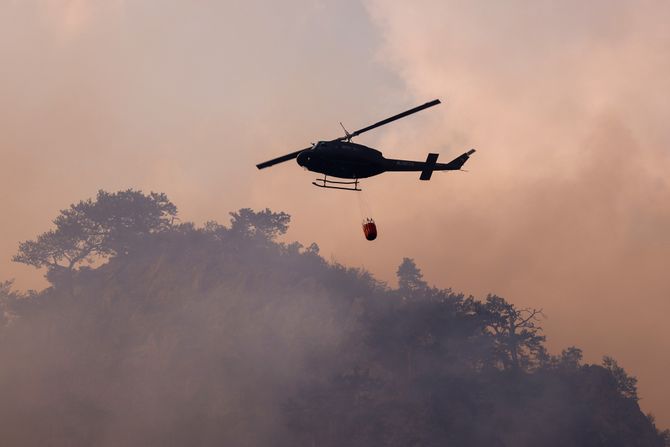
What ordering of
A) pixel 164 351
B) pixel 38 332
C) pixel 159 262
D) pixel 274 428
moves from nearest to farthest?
pixel 274 428, pixel 164 351, pixel 38 332, pixel 159 262

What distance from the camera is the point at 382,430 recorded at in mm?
95125

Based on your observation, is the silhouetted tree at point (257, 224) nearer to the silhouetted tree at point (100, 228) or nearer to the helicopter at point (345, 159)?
the silhouetted tree at point (100, 228)

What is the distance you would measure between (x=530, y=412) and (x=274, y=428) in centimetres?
4231

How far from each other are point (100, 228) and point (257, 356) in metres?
41.6

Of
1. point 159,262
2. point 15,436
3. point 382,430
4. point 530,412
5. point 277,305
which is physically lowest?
point 15,436

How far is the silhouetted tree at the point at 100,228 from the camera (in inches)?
4555

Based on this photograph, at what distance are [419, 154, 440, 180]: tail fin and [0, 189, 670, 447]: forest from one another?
6155 cm

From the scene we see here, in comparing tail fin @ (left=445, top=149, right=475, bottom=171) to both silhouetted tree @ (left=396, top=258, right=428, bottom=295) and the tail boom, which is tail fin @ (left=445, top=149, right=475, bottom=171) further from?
silhouetted tree @ (left=396, top=258, right=428, bottom=295)

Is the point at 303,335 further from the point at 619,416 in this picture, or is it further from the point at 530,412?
the point at 619,416

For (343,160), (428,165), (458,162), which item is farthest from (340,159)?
(458,162)

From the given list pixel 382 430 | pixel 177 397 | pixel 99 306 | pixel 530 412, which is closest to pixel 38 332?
pixel 99 306

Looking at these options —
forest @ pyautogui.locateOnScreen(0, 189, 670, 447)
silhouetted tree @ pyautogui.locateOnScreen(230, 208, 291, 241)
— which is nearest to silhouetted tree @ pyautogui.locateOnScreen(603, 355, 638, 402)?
forest @ pyautogui.locateOnScreen(0, 189, 670, 447)

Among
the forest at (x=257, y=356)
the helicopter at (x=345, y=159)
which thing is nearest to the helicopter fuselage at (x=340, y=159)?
the helicopter at (x=345, y=159)

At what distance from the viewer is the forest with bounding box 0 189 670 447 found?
94438 mm
